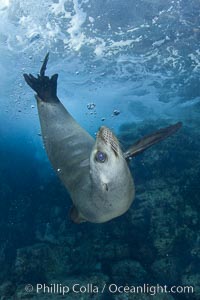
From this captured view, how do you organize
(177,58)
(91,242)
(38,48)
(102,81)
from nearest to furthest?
(91,242) → (38,48) → (177,58) → (102,81)

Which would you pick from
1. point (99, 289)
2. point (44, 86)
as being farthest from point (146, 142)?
point (99, 289)

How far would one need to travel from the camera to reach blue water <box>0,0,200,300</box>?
29.8 ft

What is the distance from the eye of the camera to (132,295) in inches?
291

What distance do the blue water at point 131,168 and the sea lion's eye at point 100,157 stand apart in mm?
6010

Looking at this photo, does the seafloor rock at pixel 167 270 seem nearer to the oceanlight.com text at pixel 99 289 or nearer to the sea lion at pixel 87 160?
the oceanlight.com text at pixel 99 289

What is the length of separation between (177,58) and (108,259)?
12.2 m

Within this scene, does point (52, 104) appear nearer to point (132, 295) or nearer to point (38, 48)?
point (132, 295)

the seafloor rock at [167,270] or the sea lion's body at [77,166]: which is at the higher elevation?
the sea lion's body at [77,166]

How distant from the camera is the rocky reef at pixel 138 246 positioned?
27.8 ft

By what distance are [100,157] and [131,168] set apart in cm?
1082

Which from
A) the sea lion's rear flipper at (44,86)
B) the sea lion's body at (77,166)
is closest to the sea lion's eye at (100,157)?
the sea lion's body at (77,166)

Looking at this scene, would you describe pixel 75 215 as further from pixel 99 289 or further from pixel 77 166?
pixel 99 289

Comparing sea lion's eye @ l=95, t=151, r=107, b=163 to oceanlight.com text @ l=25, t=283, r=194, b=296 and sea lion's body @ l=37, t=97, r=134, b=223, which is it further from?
oceanlight.com text @ l=25, t=283, r=194, b=296

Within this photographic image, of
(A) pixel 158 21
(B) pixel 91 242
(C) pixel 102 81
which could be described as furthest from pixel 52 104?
(C) pixel 102 81
